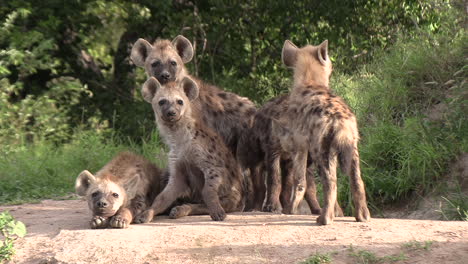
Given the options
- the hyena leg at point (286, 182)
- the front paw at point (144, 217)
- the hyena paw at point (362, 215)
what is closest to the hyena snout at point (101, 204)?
the front paw at point (144, 217)

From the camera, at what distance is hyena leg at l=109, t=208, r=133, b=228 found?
4.95 meters

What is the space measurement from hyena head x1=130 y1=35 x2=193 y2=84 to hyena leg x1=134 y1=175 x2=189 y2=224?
3.08ft

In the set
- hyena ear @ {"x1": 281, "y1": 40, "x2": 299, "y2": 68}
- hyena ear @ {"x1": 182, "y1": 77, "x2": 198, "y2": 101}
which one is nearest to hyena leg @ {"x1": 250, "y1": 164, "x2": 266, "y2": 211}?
hyena ear @ {"x1": 182, "y1": 77, "x2": 198, "y2": 101}

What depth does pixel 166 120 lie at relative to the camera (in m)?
5.49

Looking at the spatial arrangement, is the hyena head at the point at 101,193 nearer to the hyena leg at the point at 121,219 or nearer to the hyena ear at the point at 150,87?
the hyena leg at the point at 121,219

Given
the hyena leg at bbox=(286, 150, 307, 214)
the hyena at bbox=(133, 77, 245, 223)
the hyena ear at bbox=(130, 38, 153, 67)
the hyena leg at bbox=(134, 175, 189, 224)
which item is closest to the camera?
the hyena leg at bbox=(286, 150, 307, 214)

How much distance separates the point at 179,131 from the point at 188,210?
56cm

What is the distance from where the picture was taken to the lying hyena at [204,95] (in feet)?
20.0

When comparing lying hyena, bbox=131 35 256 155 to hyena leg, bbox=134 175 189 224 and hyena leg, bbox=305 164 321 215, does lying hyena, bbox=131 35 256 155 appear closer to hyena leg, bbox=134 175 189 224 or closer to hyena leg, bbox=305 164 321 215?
hyena leg, bbox=134 175 189 224

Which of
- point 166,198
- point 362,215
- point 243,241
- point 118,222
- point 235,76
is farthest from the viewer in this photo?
point 235,76

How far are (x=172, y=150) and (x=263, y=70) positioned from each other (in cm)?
374

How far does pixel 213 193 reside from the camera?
5.32m

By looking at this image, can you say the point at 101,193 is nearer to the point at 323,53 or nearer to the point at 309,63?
the point at 309,63

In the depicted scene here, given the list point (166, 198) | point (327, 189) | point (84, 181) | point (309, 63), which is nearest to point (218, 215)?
point (166, 198)
